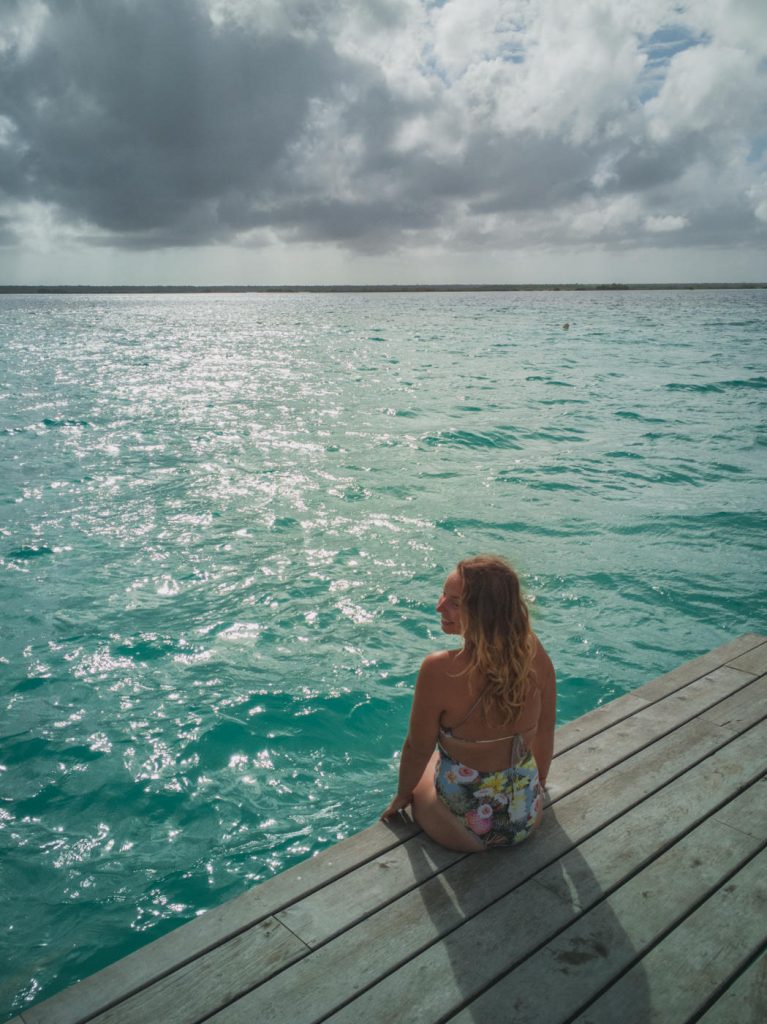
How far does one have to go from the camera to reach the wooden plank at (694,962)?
2.29 m

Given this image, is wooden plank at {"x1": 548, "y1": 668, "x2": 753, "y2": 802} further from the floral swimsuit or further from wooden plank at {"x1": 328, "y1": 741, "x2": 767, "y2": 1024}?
the floral swimsuit

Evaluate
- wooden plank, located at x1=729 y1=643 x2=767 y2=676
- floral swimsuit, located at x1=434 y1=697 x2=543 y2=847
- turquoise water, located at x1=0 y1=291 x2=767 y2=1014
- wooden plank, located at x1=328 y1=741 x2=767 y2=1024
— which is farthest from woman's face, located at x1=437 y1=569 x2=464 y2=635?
wooden plank, located at x1=729 y1=643 x2=767 y2=676

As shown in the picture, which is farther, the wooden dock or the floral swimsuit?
the floral swimsuit

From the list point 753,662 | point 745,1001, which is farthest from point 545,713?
point 753,662

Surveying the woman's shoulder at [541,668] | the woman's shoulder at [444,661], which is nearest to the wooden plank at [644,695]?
the woman's shoulder at [541,668]

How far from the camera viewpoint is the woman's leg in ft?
9.78

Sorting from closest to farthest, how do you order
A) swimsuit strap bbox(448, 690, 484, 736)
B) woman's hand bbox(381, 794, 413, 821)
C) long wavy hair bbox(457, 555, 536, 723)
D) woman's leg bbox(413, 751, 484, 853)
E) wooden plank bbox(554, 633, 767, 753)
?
1. long wavy hair bbox(457, 555, 536, 723)
2. swimsuit strap bbox(448, 690, 484, 736)
3. woman's leg bbox(413, 751, 484, 853)
4. woman's hand bbox(381, 794, 413, 821)
5. wooden plank bbox(554, 633, 767, 753)

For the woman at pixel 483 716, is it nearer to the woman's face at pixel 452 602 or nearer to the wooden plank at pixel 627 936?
the woman's face at pixel 452 602

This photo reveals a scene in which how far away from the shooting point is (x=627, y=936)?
2.58 m

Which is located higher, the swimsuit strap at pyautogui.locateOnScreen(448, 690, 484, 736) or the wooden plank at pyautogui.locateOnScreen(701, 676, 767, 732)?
the swimsuit strap at pyautogui.locateOnScreen(448, 690, 484, 736)

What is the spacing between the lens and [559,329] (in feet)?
179

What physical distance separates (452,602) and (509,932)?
1286 millimetres

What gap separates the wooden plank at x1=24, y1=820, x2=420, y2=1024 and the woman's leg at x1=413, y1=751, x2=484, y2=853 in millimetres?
95

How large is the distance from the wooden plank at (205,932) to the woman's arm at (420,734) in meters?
0.18
